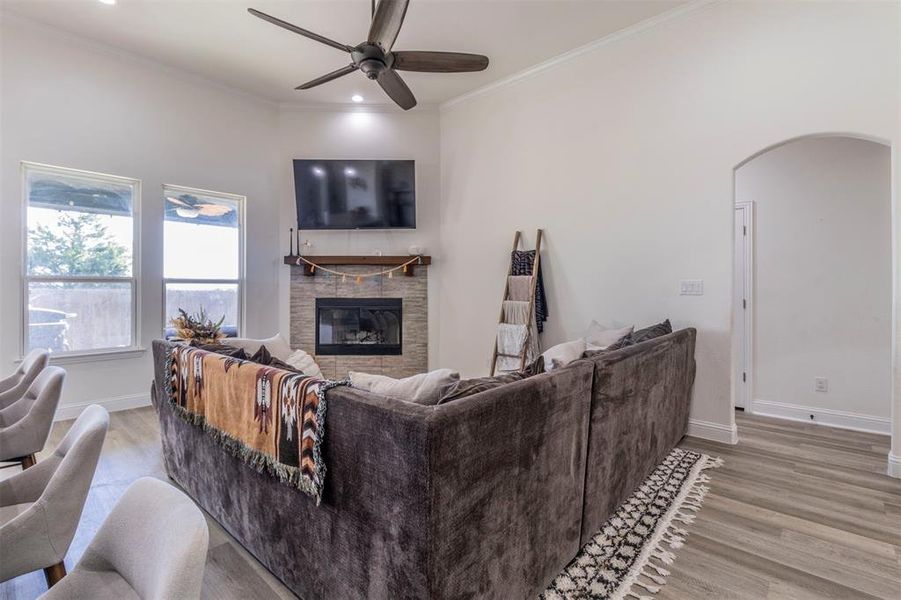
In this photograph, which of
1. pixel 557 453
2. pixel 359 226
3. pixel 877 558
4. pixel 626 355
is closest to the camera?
pixel 557 453

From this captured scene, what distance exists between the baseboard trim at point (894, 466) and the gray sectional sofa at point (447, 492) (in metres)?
1.93

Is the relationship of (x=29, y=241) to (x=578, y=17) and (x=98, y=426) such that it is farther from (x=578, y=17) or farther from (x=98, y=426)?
(x=578, y=17)

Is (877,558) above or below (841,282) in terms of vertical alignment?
below

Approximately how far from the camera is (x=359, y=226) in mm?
4883

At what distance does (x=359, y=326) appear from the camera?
16.6 ft

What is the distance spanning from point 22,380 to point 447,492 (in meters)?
2.74

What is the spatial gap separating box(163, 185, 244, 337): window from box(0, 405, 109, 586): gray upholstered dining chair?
329 cm

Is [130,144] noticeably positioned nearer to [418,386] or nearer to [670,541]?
[418,386]

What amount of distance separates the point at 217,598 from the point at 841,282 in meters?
4.78

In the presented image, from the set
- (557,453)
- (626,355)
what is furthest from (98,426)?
(626,355)

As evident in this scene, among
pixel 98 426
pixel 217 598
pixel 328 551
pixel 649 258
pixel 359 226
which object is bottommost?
pixel 217 598

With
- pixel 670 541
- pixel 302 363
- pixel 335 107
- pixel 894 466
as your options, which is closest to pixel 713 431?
pixel 894 466

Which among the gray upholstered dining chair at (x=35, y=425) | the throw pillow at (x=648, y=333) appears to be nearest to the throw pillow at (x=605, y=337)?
the throw pillow at (x=648, y=333)

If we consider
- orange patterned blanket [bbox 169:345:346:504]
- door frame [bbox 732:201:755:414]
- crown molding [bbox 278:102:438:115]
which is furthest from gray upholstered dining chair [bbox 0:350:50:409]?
door frame [bbox 732:201:755:414]
